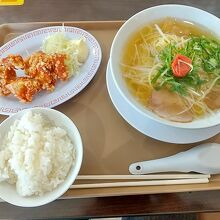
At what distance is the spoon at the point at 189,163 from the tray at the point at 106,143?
0.14 ft

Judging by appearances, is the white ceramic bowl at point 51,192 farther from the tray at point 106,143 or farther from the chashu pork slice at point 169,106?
the chashu pork slice at point 169,106

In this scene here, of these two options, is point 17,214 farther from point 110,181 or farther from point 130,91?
point 130,91

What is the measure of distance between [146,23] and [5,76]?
50 centimetres

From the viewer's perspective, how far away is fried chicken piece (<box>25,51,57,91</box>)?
1147mm

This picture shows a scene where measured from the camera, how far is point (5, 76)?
1156mm

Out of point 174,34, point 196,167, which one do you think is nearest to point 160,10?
point 174,34

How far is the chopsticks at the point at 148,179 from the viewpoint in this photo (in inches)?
37.9

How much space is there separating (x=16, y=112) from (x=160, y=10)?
1.90 ft

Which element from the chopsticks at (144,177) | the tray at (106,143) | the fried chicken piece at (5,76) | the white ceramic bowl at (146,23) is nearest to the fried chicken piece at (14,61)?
the fried chicken piece at (5,76)

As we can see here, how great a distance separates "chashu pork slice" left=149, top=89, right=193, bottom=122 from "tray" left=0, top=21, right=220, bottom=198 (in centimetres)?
10

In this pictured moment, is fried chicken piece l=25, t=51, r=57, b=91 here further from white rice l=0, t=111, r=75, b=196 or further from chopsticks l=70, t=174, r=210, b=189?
chopsticks l=70, t=174, r=210, b=189

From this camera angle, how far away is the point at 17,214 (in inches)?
38.6

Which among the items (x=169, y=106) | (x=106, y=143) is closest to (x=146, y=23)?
(x=169, y=106)

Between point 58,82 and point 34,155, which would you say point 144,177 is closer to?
point 34,155
